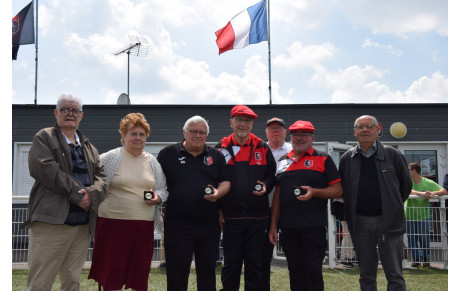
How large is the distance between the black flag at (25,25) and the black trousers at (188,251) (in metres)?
10.7

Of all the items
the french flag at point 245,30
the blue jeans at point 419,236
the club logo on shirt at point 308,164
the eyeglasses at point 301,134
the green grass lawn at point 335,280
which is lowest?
the green grass lawn at point 335,280

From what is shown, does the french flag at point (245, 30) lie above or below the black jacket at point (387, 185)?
above

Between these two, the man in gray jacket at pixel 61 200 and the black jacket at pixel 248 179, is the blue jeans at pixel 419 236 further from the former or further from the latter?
the man in gray jacket at pixel 61 200

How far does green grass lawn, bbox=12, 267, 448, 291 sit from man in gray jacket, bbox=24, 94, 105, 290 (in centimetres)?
225

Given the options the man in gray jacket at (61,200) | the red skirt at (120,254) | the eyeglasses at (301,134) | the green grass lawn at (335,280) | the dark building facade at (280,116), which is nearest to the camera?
the man in gray jacket at (61,200)

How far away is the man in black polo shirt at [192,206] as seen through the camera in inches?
160

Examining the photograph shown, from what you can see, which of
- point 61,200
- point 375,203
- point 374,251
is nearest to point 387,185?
point 375,203

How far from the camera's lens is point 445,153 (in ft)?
33.9

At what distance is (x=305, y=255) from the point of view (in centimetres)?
418

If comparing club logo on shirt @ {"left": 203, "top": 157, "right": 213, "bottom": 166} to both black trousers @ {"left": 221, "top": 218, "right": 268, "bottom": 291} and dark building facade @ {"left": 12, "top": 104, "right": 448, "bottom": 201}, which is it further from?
dark building facade @ {"left": 12, "top": 104, "right": 448, "bottom": 201}

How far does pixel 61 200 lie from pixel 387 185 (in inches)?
124

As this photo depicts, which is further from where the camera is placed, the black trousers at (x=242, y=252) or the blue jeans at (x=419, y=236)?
the blue jeans at (x=419, y=236)

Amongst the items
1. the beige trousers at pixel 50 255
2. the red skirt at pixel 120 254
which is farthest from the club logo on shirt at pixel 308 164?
the beige trousers at pixel 50 255

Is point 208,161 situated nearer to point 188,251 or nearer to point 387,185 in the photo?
point 188,251
